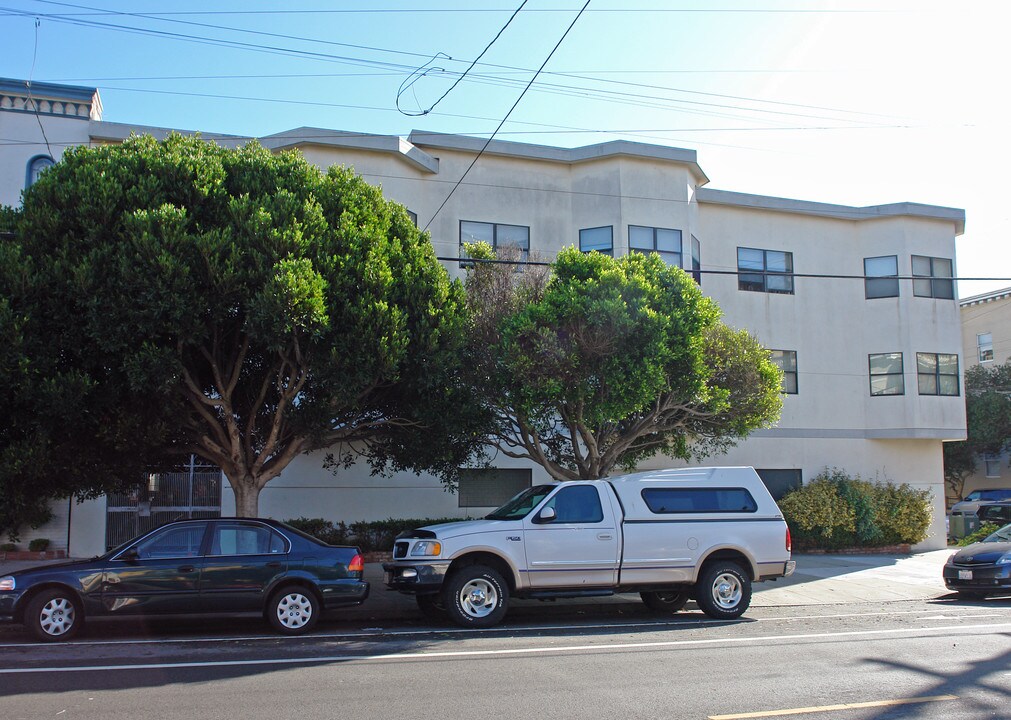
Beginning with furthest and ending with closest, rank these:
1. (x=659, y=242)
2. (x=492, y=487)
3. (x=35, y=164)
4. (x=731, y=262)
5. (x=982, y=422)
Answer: (x=982, y=422)
(x=731, y=262)
(x=659, y=242)
(x=492, y=487)
(x=35, y=164)

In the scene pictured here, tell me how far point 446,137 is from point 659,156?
213 inches

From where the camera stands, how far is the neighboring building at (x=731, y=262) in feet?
63.9

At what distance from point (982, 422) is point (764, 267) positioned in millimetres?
18788

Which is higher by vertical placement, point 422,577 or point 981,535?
point 422,577

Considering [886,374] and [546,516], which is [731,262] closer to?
[886,374]

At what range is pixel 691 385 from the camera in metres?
14.0

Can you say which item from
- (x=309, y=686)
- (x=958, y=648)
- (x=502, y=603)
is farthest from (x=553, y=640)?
(x=958, y=648)

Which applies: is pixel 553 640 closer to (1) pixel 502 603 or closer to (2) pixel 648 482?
(1) pixel 502 603

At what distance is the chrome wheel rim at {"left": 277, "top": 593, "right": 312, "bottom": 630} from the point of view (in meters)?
10.6

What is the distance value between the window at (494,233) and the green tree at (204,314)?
7.04 metres

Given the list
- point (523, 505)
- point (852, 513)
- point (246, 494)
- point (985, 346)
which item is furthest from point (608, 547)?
point (985, 346)

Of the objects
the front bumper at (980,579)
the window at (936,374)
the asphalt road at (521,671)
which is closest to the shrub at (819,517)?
the window at (936,374)

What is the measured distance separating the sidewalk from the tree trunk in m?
2.19

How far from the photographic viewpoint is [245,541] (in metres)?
10.8
